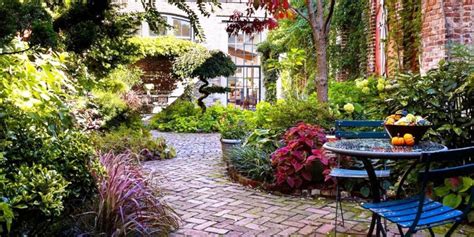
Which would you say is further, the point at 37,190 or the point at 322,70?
the point at 322,70

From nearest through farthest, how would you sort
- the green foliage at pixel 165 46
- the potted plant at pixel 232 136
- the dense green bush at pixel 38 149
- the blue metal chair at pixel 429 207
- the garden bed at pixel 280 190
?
the dense green bush at pixel 38 149
the blue metal chair at pixel 429 207
the garden bed at pixel 280 190
the potted plant at pixel 232 136
the green foliage at pixel 165 46

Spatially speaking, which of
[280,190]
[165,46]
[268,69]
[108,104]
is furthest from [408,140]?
[268,69]

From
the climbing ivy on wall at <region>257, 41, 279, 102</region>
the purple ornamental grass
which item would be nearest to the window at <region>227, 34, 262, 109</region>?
the climbing ivy on wall at <region>257, 41, 279, 102</region>

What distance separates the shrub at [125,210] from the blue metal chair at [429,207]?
59.1 inches

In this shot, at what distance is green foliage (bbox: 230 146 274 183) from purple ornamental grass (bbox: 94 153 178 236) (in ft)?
5.09

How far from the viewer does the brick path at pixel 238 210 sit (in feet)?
10.8

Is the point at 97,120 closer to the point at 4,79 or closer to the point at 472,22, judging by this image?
the point at 4,79

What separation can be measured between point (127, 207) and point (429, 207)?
6.46 feet

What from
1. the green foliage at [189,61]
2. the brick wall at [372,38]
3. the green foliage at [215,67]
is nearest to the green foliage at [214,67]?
the green foliage at [215,67]

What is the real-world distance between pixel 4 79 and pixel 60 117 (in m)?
0.34

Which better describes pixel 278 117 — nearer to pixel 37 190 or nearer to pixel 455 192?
pixel 455 192

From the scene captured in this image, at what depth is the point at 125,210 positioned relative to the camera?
9.79 feet

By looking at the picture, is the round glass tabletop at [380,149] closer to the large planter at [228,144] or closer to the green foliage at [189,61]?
the large planter at [228,144]

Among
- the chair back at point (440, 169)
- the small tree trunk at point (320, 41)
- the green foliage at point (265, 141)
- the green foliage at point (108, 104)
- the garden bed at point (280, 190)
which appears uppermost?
the small tree trunk at point (320, 41)
